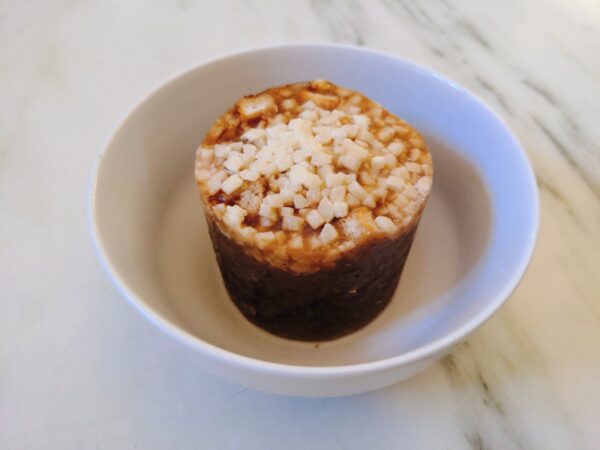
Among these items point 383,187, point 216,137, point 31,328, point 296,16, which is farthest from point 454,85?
point 31,328

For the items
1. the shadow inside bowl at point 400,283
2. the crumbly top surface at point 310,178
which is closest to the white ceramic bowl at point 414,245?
the shadow inside bowl at point 400,283

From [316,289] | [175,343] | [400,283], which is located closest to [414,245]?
[400,283]

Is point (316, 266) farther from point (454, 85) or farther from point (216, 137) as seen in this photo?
point (454, 85)

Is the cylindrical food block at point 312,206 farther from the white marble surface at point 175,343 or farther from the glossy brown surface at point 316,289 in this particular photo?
the white marble surface at point 175,343

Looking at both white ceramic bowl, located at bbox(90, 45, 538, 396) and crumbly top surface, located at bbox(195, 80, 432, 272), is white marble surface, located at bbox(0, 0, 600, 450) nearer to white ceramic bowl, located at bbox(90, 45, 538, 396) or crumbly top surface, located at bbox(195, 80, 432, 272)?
white ceramic bowl, located at bbox(90, 45, 538, 396)

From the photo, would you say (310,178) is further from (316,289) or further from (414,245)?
(414,245)

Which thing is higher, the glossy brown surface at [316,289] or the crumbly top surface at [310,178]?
the crumbly top surface at [310,178]

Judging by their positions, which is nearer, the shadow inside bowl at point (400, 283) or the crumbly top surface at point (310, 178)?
the crumbly top surface at point (310, 178)
